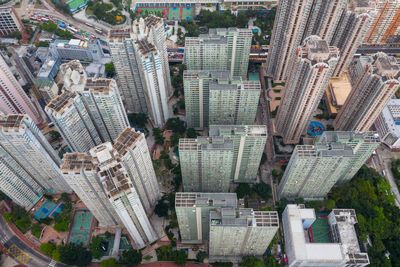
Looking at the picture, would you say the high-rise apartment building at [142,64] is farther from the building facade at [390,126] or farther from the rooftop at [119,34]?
the building facade at [390,126]

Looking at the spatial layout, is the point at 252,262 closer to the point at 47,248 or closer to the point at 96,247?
the point at 96,247

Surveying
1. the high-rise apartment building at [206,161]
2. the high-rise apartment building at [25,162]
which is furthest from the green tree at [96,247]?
the high-rise apartment building at [206,161]

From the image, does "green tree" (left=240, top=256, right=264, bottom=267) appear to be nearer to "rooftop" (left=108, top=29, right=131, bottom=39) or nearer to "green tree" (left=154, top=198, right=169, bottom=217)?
"green tree" (left=154, top=198, right=169, bottom=217)

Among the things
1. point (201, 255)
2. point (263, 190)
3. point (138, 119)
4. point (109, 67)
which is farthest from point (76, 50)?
point (201, 255)

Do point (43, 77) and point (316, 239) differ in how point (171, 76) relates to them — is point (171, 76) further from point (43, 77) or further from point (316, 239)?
point (316, 239)

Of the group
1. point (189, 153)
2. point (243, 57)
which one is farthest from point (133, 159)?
point (243, 57)

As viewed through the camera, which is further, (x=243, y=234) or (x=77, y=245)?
(x=77, y=245)
